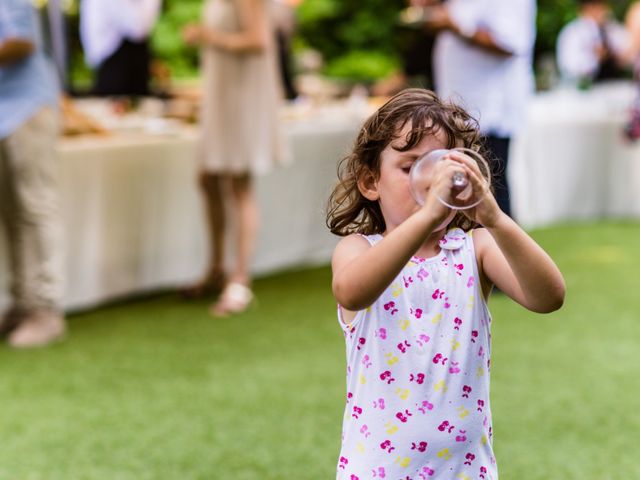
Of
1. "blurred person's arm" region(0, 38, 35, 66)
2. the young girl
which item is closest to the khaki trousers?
"blurred person's arm" region(0, 38, 35, 66)

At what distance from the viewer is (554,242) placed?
6859 millimetres

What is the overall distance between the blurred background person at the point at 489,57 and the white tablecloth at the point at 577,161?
2289 millimetres

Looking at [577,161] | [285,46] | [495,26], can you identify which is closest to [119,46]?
[285,46]

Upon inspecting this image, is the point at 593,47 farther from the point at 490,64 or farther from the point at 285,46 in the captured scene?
the point at 490,64

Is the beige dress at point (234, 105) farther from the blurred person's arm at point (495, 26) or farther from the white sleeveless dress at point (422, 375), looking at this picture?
the white sleeveless dress at point (422, 375)

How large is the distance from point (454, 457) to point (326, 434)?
1.61m

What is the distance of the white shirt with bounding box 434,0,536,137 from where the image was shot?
4887 mm

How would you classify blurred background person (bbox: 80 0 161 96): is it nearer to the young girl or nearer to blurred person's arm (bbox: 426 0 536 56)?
blurred person's arm (bbox: 426 0 536 56)

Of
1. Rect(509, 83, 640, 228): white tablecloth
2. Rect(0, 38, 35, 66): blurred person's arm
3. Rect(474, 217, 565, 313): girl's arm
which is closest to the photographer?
Rect(474, 217, 565, 313): girl's arm

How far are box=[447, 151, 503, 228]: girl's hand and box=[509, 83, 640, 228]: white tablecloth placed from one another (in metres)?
5.94

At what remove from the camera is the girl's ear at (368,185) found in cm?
170

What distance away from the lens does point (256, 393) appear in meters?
3.69

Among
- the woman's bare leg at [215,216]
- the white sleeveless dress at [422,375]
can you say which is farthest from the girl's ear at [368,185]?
the woman's bare leg at [215,216]

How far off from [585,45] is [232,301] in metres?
4.49
